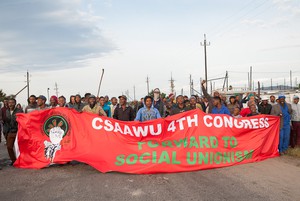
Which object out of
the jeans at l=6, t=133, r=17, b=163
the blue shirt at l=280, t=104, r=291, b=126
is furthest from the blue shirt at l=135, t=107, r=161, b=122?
the blue shirt at l=280, t=104, r=291, b=126

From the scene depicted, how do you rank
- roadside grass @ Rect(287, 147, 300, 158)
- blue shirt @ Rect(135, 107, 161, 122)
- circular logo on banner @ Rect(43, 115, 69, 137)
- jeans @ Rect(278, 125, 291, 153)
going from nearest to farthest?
circular logo on banner @ Rect(43, 115, 69, 137)
blue shirt @ Rect(135, 107, 161, 122)
roadside grass @ Rect(287, 147, 300, 158)
jeans @ Rect(278, 125, 291, 153)

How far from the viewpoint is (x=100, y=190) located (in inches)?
196

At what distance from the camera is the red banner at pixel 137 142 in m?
6.27

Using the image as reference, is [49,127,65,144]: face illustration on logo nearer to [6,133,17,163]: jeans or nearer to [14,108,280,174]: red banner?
[14,108,280,174]: red banner

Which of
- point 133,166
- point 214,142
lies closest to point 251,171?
point 214,142

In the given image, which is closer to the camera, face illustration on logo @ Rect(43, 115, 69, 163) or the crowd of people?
face illustration on logo @ Rect(43, 115, 69, 163)

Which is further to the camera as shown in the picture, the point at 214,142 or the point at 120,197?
the point at 214,142

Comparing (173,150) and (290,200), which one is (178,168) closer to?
(173,150)

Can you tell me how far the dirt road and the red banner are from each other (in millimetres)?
258

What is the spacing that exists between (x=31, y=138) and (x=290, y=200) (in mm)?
5517

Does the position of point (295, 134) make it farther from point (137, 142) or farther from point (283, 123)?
point (137, 142)

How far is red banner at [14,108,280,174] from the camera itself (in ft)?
20.6

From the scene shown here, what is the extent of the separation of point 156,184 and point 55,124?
Answer: 3.02 meters

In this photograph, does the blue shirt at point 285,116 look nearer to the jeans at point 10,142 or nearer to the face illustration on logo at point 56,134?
the face illustration on logo at point 56,134
